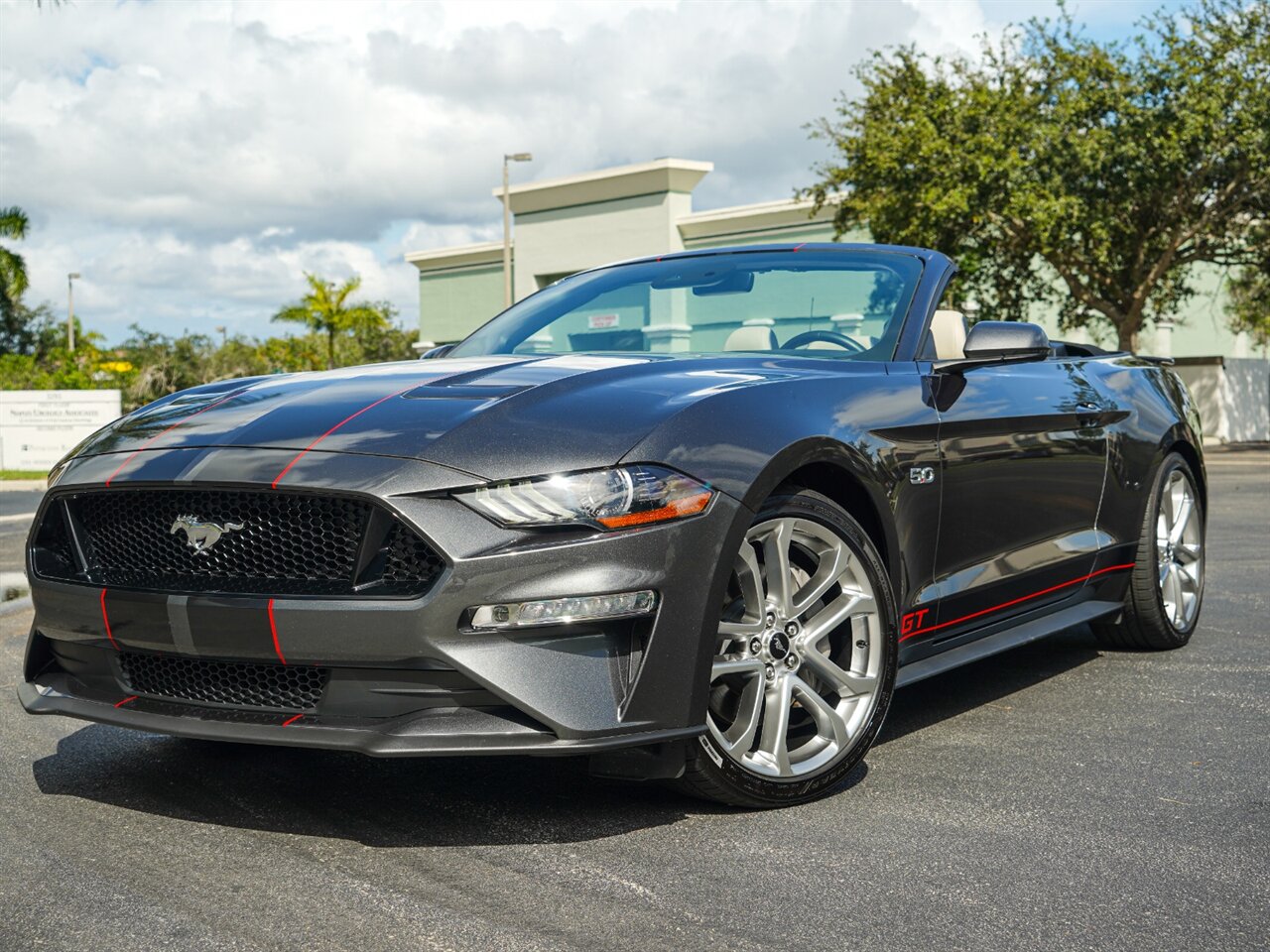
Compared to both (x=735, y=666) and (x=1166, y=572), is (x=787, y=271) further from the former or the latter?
(x=1166, y=572)

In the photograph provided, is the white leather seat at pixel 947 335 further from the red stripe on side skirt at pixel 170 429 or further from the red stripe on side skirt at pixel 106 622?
the red stripe on side skirt at pixel 106 622

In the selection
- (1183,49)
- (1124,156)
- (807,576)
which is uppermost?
(1183,49)

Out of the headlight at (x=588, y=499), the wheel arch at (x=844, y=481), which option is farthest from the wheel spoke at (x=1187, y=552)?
the headlight at (x=588, y=499)

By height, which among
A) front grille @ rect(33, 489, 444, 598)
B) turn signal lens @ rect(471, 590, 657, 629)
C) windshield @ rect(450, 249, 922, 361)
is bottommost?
turn signal lens @ rect(471, 590, 657, 629)

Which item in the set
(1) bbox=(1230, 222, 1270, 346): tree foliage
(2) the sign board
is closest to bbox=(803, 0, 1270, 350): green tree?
(1) bbox=(1230, 222, 1270, 346): tree foliage

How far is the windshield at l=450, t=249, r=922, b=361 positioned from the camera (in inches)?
183

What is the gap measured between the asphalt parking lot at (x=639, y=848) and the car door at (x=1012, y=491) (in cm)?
42

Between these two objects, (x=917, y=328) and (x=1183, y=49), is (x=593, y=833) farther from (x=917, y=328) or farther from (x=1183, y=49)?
(x=1183, y=49)

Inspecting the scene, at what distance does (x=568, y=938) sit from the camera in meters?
2.70

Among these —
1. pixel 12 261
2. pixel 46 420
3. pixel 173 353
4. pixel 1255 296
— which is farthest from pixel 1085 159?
pixel 173 353

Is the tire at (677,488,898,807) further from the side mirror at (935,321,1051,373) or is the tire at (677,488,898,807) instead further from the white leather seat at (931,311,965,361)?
the white leather seat at (931,311,965,361)

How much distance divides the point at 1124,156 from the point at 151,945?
80.8 ft

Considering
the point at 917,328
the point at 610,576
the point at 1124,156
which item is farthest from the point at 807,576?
the point at 1124,156

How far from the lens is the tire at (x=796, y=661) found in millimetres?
3492
